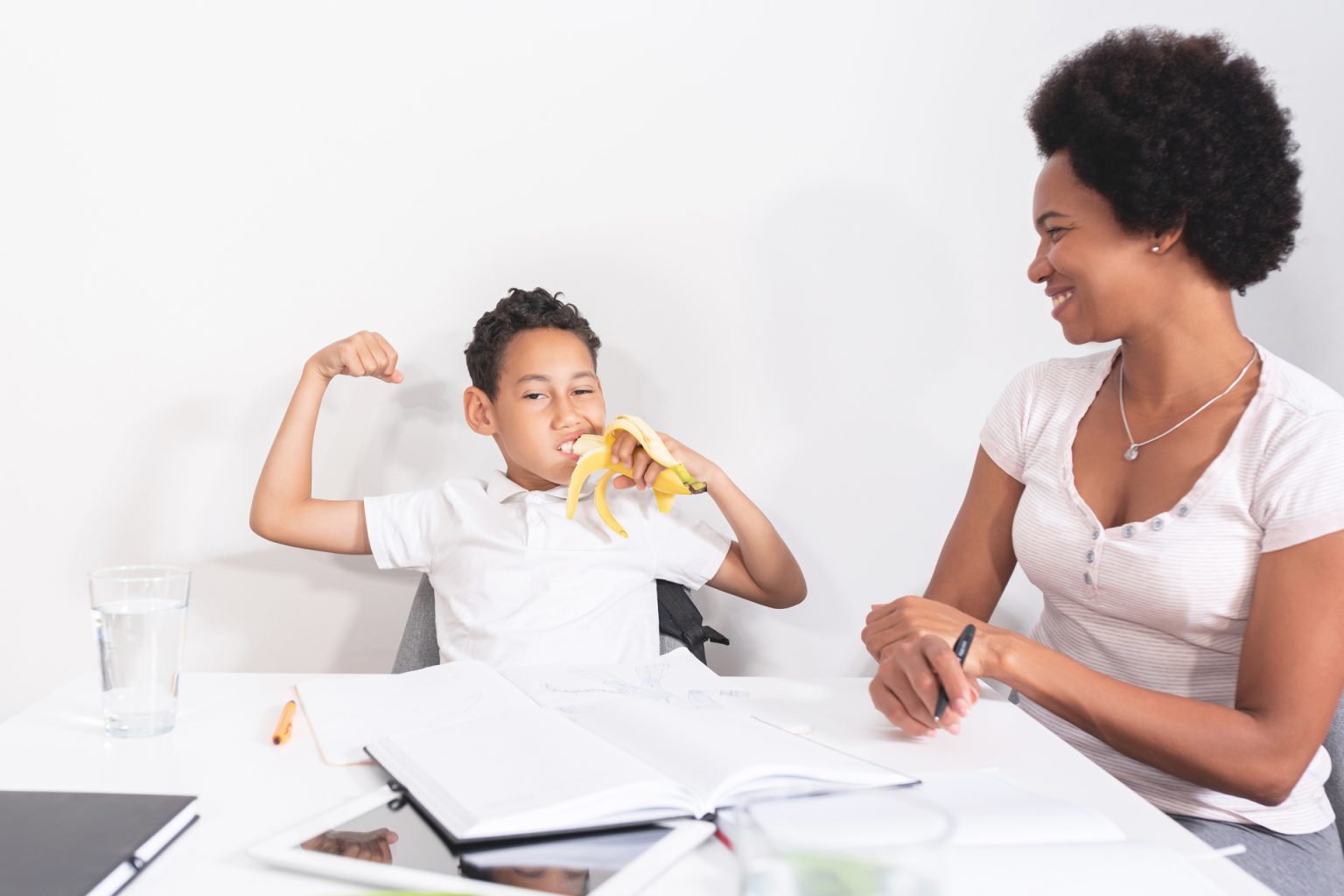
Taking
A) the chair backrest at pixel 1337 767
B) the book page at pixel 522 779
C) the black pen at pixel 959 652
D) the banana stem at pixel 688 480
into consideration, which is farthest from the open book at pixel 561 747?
the chair backrest at pixel 1337 767

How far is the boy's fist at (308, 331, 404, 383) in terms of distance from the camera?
1684 mm

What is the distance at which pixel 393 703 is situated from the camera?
112 cm

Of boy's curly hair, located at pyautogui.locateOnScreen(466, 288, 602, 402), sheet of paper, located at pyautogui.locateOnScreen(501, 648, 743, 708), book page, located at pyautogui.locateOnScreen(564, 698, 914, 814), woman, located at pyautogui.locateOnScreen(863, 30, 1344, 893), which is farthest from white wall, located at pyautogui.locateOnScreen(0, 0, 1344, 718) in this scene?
book page, located at pyautogui.locateOnScreen(564, 698, 914, 814)

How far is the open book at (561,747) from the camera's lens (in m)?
0.81

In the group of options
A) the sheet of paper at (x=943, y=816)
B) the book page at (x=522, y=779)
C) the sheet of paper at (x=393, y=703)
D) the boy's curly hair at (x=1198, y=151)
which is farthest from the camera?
the boy's curly hair at (x=1198, y=151)

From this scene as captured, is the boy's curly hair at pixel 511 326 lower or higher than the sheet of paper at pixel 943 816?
higher

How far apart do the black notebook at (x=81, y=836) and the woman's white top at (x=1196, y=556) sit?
1.09 m

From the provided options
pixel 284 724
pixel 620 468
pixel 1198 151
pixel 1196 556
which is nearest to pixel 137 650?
pixel 284 724

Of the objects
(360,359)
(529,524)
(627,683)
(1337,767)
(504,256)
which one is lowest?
(1337,767)

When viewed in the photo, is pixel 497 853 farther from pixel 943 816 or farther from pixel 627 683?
pixel 627 683

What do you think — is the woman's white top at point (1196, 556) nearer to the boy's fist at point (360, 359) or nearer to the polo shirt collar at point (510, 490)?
the polo shirt collar at point (510, 490)

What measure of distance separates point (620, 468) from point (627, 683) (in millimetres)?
430

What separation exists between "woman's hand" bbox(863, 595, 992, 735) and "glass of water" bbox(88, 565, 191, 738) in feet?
2.44

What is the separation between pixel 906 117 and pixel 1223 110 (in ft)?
2.42
